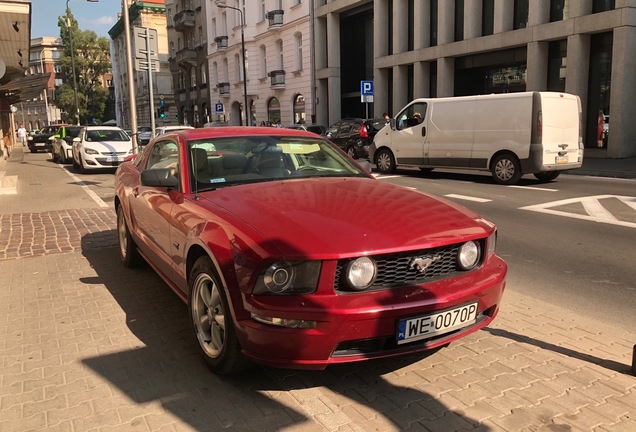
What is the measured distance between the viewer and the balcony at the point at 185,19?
5575cm

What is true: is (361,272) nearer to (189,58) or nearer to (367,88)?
(367,88)

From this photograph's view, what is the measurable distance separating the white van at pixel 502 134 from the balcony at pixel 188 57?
45978 mm

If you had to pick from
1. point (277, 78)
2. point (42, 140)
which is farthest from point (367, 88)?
point (42, 140)

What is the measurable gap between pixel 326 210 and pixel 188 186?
1279mm

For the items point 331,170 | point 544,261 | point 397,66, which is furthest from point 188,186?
point 397,66

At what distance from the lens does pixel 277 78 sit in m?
40.1

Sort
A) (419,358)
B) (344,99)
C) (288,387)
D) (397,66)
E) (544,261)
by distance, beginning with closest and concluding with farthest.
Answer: (288,387) < (419,358) < (544,261) < (397,66) < (344,99)

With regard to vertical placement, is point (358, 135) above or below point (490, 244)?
above

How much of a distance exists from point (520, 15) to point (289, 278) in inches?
953

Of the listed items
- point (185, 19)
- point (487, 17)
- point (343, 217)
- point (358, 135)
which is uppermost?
point (185, 19)

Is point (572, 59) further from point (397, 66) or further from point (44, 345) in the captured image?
point (44, 345)

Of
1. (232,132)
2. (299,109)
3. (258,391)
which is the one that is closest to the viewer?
(258,391)

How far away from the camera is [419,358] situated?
3623 millimetres

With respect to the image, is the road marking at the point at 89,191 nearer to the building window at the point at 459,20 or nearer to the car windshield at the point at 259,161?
the car windshield at the point at 259,161
